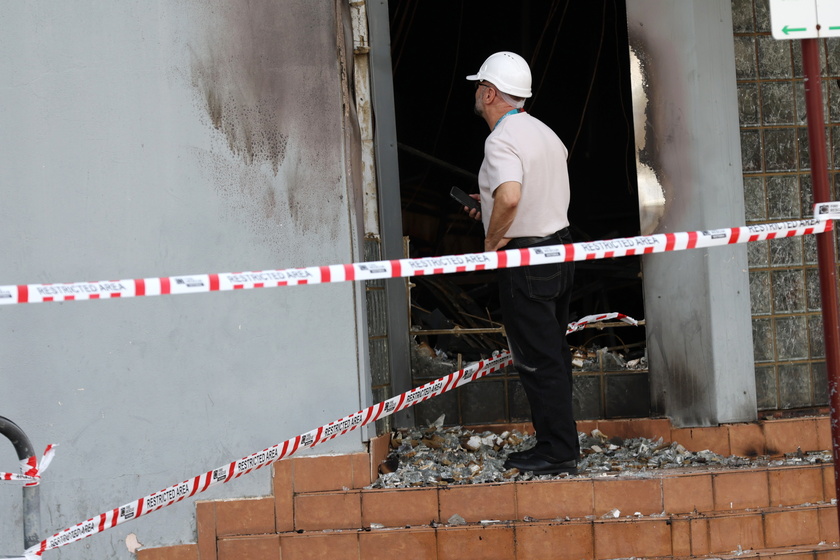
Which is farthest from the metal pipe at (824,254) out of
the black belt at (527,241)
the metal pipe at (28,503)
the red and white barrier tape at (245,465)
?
the metal pipe at (28,503)

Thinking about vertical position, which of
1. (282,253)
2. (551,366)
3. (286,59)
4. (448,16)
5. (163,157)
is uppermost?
(448,16)

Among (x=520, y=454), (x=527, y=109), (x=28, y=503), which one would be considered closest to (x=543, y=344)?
(x=520, y=454)

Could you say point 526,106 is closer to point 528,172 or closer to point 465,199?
point 465,199

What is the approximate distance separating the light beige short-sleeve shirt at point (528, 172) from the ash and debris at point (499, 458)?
124cm

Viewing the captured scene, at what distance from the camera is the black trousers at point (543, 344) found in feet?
14.1

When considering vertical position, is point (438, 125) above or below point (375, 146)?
above

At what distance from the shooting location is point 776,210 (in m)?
5.13

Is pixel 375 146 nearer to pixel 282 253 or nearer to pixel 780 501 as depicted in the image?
pixel 282 253

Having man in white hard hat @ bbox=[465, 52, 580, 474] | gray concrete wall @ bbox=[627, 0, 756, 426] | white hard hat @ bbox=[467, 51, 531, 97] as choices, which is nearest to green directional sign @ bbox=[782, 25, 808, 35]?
man in white hard hat @ bbox=[465, 52, 580, 474]

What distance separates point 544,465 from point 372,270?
1607mm

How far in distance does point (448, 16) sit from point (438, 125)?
3.20 feet

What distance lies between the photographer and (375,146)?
202 inches

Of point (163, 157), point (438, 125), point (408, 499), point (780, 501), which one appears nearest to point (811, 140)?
point (780, 501)

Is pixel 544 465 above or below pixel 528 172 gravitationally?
below
